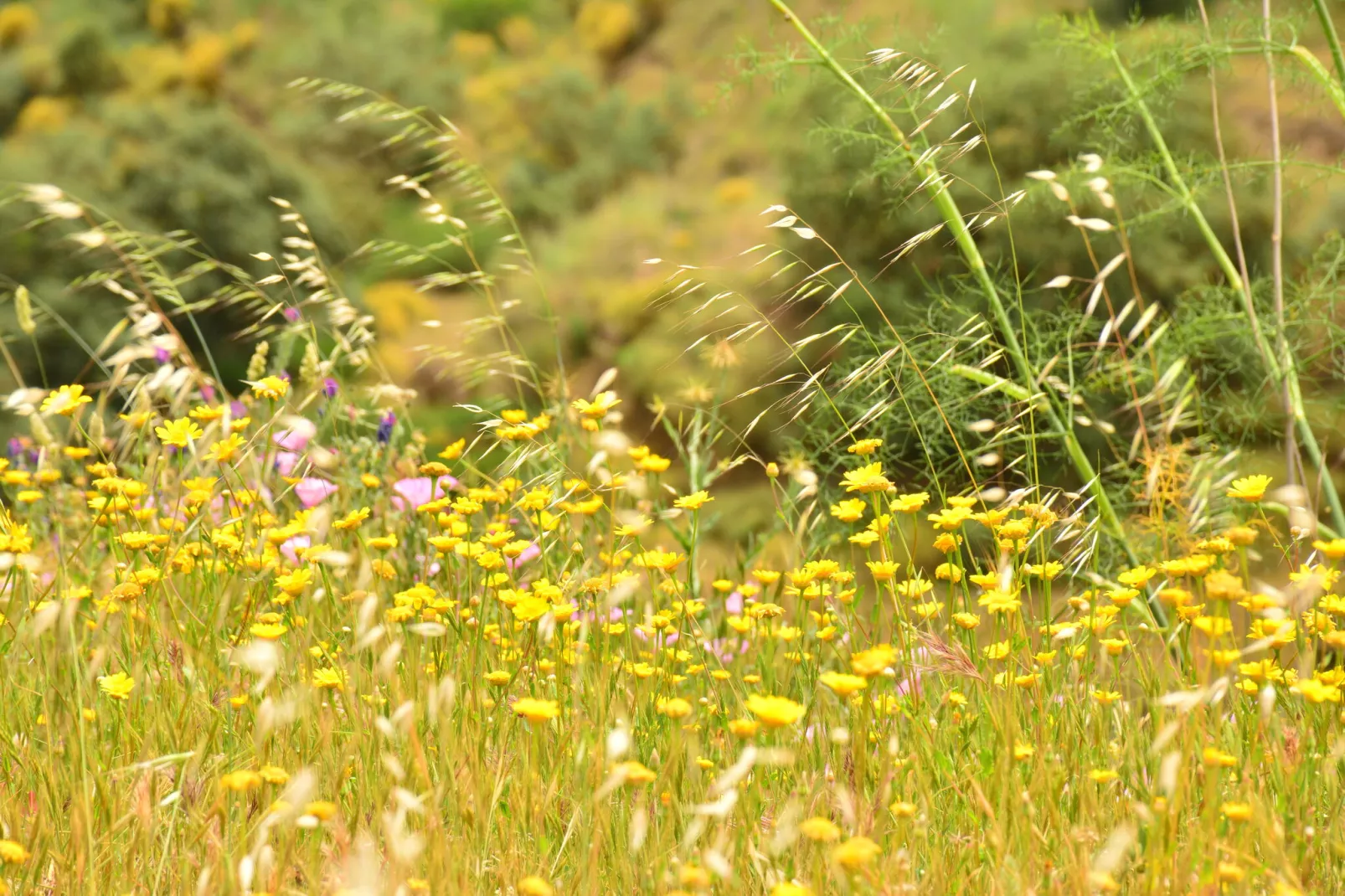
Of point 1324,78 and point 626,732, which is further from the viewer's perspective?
point 1324,78

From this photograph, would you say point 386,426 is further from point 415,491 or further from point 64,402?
point 64,402

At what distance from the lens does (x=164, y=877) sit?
4.28 feet

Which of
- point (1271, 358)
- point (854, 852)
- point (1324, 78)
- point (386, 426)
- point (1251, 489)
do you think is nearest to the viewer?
point (854, 852)

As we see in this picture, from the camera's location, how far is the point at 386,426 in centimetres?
292

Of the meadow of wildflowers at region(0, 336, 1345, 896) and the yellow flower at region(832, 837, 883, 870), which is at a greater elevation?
the yellow flower at region(832, 837, 883, 870)

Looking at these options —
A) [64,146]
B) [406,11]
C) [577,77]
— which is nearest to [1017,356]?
[64,146]

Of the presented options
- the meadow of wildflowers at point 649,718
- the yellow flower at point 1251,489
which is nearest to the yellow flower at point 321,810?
the meadow of wildflowers at point 649,718

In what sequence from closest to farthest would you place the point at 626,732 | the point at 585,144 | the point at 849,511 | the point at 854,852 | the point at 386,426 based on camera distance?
the point at 854,852
the point at 626,732
the point at 849,511
the point at 386,426
the point at 585,144

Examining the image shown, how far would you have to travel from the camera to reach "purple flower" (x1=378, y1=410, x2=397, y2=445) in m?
2.89

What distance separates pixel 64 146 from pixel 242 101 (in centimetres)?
621

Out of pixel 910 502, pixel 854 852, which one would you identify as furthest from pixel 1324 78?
pixel 854 852

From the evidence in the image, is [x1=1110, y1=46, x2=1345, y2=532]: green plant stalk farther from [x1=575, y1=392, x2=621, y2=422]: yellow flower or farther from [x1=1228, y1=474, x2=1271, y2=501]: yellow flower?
[x1=575, y1=392, x2=621, y2=422]: yellow flower

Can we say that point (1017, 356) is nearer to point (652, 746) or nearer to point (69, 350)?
point (652, 746)

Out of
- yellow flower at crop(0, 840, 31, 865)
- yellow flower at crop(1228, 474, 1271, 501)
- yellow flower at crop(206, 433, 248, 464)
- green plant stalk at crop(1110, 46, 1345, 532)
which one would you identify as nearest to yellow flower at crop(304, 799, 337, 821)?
yellow flower at crop(0, 840, 31, 865)
